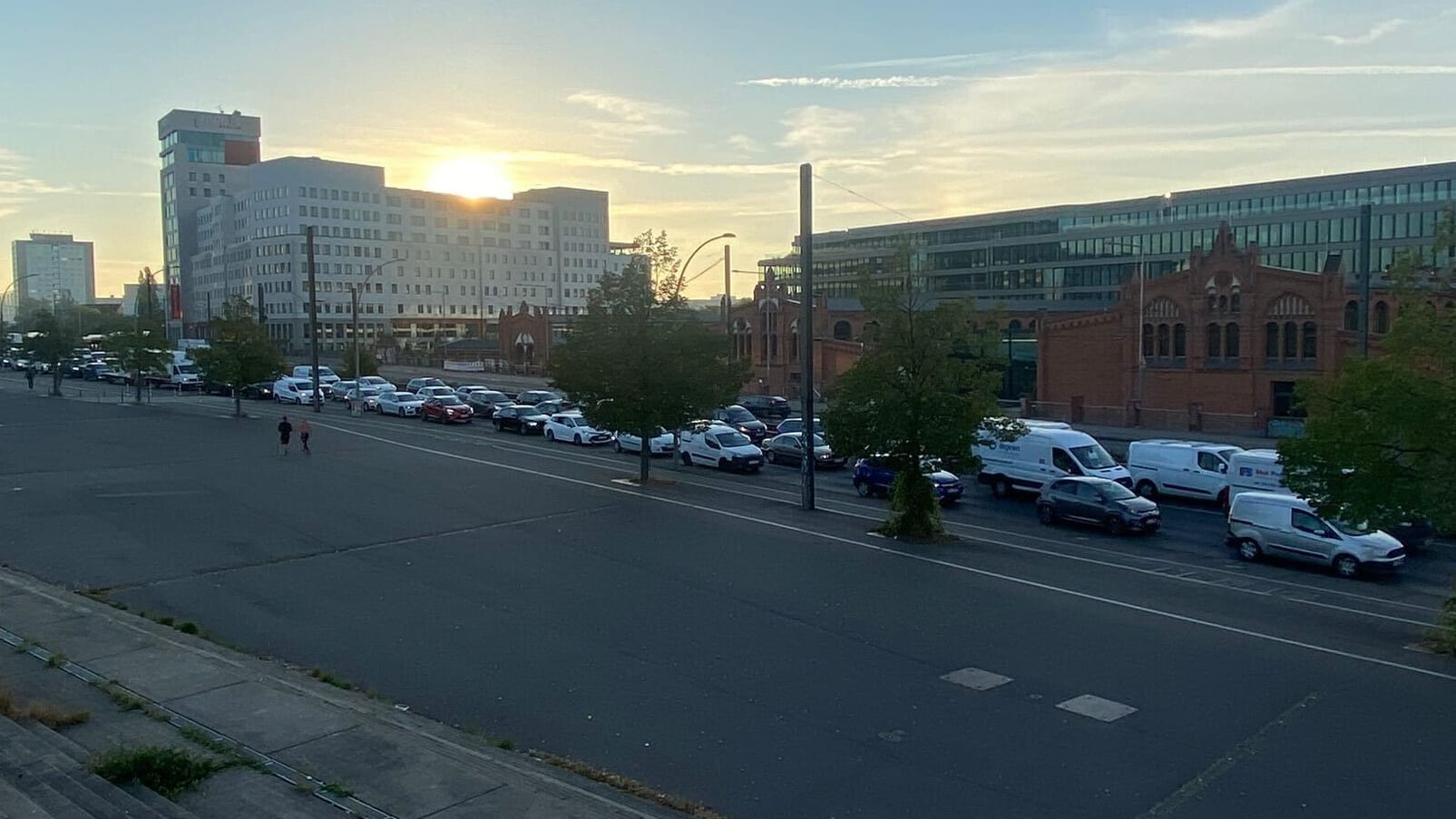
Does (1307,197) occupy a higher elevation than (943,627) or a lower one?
higher

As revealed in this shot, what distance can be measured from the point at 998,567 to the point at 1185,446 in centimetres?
1312

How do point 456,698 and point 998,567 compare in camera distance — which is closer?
point 456,698

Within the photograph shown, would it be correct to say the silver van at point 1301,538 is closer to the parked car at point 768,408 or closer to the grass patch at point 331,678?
the grass patch at point 331,678

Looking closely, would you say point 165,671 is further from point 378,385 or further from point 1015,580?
point 378,385

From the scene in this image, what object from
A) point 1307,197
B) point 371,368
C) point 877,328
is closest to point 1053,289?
point 1307,197

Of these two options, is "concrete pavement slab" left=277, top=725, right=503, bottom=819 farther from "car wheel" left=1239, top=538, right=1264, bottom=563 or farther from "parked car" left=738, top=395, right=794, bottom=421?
"parked car" left=738, top=395, right=794, bottom=421

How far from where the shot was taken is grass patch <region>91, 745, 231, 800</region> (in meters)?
8.48

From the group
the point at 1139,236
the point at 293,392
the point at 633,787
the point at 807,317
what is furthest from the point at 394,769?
the point at 1139,236

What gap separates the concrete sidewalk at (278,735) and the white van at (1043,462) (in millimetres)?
21336

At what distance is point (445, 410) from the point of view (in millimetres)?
51688

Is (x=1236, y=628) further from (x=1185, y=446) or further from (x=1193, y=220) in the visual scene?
(x=1193, y=220)

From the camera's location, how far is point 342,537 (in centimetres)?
2162

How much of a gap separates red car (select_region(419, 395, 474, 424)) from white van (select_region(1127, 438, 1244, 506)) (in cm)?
3174

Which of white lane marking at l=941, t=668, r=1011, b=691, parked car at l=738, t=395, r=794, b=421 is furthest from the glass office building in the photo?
white lane marking at l=941, t=668, r=1011, b=691
